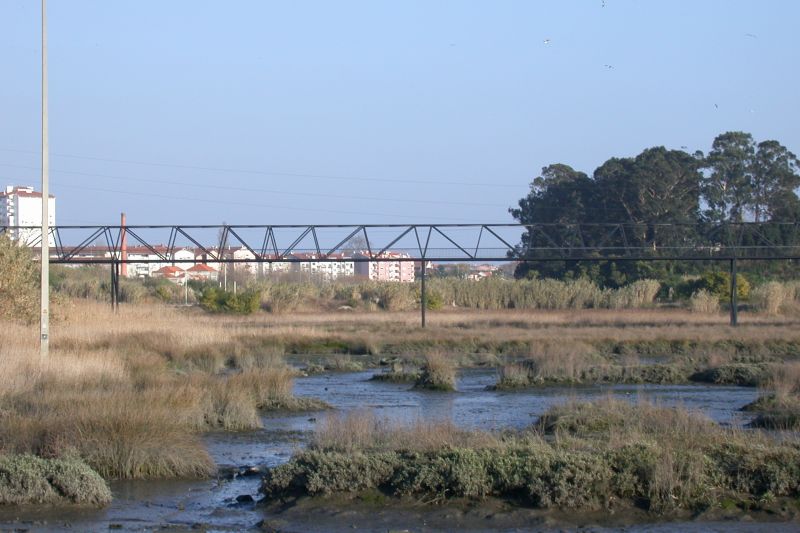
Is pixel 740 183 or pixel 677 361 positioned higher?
pixel 740 183

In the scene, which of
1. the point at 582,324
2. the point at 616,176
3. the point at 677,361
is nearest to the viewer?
the point at 677,361

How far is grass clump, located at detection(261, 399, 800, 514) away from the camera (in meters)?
11.4

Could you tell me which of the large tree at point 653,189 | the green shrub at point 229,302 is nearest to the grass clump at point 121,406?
the green shrub at point 229,302

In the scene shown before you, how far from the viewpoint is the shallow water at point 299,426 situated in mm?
11297

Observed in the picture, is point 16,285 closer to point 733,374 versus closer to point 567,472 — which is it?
point 733,374

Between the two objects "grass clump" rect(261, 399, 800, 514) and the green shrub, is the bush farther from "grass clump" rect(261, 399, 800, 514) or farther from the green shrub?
"grass clump" rect(261, 399, 800, 514)

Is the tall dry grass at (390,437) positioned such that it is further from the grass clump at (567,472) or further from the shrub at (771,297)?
the shrub at (771,297)

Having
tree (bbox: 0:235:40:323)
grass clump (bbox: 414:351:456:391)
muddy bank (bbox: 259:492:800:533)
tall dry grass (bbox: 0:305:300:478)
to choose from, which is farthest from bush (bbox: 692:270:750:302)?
muddy bank (bbox: 259:492:800:533)

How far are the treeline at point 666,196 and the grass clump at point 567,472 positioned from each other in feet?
193

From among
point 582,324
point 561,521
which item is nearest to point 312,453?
point 561,521

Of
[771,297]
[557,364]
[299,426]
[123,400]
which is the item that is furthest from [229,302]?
[123,400]

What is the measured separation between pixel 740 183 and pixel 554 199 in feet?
46.3

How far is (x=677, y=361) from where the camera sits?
108 ft

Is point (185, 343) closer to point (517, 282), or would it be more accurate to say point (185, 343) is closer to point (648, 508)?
point (648, 508)
